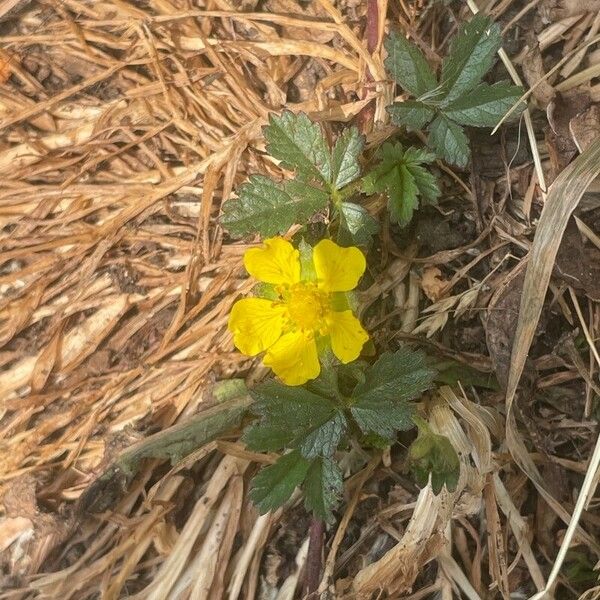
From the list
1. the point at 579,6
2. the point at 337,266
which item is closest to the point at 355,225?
A: the point at 337,266

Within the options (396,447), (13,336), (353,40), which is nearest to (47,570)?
(13,336)

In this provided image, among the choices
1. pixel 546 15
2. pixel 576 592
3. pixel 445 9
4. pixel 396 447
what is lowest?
pixel 576 592

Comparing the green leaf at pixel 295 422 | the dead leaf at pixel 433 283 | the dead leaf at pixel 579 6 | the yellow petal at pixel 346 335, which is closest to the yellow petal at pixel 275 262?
the yellow petal at pixel 346 335

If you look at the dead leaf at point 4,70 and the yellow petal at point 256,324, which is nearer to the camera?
the yellow petal at point 256,324

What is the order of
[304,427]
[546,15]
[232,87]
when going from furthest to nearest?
[232,87] < [546,15] < [304,427]

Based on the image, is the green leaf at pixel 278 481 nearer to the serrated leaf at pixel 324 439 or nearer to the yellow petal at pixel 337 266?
the serrated leaf at pixel 324 439

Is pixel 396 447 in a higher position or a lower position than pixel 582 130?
lower

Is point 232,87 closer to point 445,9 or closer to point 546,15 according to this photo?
point 445,9
